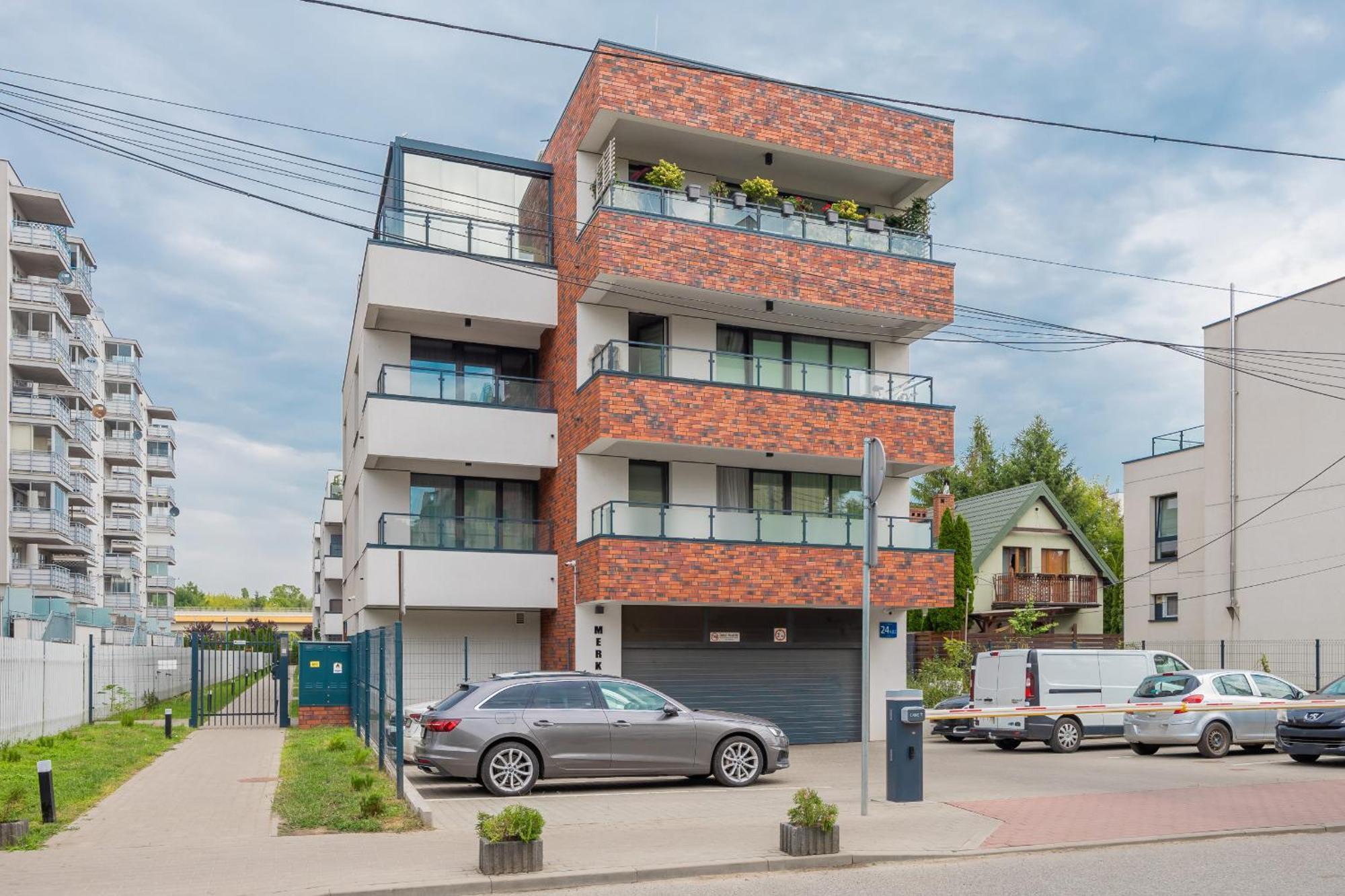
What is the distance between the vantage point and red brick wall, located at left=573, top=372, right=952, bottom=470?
23812 millimetres

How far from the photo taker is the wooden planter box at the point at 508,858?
993cm

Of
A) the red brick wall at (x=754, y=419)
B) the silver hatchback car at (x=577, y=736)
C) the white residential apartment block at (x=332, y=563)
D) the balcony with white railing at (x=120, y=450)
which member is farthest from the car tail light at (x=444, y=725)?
the balcony with white railing at (x=120, y=450)

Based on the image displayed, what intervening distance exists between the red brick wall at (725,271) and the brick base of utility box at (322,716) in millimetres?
4547

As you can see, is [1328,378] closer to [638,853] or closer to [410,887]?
[638,853]

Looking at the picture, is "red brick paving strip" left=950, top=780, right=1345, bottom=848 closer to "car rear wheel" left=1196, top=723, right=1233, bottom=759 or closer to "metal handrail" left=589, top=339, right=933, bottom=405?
"car rear wheel" left=1196, top=723, right=1233, bottom=759

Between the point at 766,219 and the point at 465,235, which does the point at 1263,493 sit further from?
the point at 465,235

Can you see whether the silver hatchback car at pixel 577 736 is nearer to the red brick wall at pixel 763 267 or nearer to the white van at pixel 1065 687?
the white van at pixel 1065 687

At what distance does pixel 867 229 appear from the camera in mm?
26516

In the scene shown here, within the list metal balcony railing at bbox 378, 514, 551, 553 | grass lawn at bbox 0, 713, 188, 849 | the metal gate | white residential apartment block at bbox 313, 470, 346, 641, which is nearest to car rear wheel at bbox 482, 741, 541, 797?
grass lawn at bbox 0, 713, 188, 849

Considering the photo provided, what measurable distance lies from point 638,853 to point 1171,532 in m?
31.1

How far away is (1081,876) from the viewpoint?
10.1 meters

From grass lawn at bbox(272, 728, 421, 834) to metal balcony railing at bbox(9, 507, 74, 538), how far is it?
44.7m

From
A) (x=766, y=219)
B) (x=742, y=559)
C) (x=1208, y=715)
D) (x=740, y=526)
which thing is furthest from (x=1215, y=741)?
(x=766, y=219)

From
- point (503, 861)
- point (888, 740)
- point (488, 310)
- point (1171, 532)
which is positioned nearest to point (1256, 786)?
point (888, 740)
